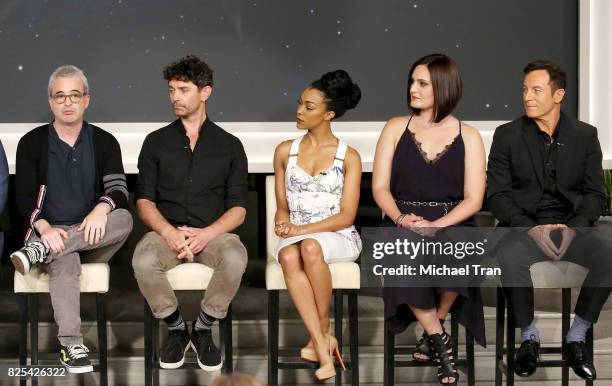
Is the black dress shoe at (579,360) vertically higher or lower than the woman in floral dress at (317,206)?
lower

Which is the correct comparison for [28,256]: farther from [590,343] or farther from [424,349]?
[590,343]

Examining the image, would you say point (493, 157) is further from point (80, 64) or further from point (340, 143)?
point (80, 64)

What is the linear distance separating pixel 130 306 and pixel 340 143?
5.18 ft

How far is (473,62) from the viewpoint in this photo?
5.85 metres

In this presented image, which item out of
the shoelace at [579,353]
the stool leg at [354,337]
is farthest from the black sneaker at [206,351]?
the shoelace at [579,353]

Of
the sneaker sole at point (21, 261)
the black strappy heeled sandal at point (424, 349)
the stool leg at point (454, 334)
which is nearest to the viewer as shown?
the sneaker sole at point (21, 261)

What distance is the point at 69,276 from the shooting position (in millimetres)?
4137

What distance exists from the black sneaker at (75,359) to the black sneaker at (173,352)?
331 mm

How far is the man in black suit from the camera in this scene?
4.28m

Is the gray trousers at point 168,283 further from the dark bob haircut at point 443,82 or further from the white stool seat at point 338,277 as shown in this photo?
the dark bob haircut at point 443,82

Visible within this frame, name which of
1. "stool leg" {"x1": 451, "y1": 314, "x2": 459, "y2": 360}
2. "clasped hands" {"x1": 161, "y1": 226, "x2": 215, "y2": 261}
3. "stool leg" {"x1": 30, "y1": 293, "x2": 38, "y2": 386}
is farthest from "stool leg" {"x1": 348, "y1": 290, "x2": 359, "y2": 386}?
"stool leg" {"x1": 30, "y1": 293, "x2": 38, "y2": 386}

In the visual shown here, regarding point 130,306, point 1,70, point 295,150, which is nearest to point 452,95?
point 295,150

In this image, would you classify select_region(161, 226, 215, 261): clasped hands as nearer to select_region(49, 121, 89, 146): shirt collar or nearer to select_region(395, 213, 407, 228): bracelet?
select_region(49, 121, 89, 146): shirt collar

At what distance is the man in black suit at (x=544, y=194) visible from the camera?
4281 millimetres
